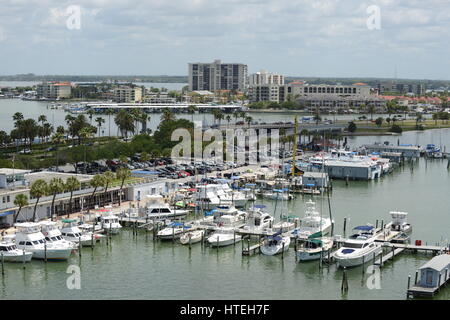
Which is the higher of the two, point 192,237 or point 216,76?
point 216,76

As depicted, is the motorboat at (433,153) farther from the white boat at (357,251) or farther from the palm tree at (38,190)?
the palm tree at (38,190)

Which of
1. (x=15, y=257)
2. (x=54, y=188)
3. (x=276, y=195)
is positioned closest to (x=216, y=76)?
(x=276, y=195)

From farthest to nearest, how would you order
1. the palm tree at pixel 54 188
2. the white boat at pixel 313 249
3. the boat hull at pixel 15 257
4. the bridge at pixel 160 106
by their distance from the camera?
the bridge at pixel 160 106 → the palm tree at pixel 54 188 → the white boat at pixel 313 249 → the boat hull at pixel 15 257

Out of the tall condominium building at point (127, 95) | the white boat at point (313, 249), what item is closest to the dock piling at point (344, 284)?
the white boat at point (313, 249)

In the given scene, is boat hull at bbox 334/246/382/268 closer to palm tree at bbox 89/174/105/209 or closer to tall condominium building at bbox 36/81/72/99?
palm tree at bbox 89/174/105/209

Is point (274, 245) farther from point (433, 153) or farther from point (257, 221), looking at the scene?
point (433, 153)

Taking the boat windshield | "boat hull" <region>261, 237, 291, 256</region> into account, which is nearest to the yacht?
"boat hull" <region>261, 237, 291, 256</region>
